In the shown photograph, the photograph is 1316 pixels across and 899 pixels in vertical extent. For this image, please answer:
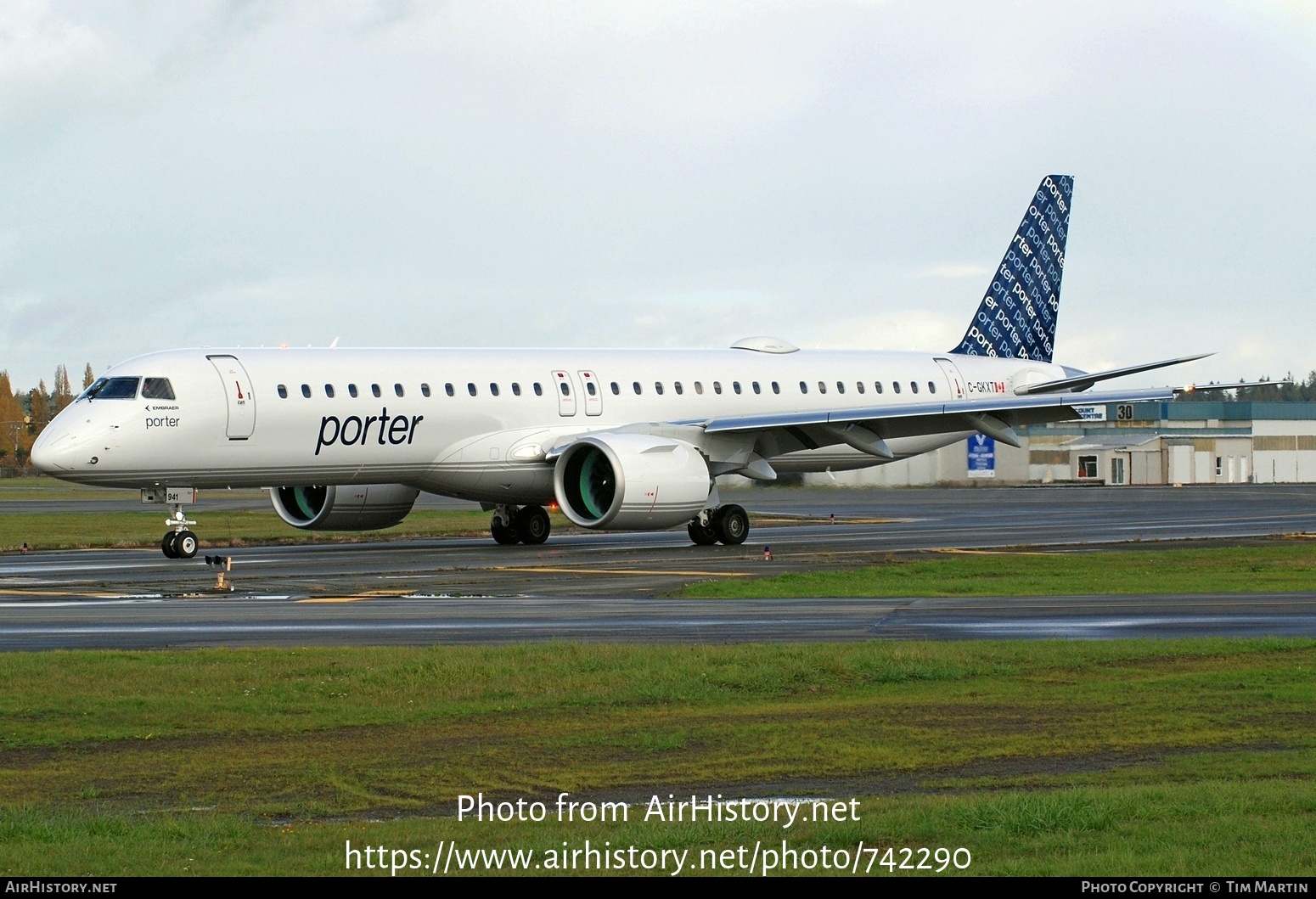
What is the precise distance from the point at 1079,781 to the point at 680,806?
2.46m

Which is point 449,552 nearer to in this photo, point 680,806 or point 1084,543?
point 1084,543

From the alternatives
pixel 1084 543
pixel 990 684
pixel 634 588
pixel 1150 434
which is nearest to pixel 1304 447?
pixel 1150 434

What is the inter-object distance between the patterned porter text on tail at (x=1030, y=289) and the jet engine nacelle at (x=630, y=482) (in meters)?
14.7

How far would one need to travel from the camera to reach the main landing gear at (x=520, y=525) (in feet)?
123

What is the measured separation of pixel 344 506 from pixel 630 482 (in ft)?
23.6

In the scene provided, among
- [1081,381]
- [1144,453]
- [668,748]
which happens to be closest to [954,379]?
[1081,381]

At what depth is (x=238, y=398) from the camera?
3162cm

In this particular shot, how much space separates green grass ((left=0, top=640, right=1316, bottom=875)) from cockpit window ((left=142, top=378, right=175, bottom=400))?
16.1 m

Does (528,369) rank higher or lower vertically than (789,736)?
higher

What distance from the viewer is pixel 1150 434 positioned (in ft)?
338

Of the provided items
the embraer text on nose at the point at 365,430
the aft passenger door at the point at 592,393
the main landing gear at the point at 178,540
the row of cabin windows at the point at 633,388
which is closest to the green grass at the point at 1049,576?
the aft passenger door at the point at 592,393

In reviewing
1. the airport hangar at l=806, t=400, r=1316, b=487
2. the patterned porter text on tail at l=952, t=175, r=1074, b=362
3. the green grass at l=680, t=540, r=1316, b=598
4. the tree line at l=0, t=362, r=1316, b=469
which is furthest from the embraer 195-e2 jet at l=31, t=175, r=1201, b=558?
the tree line at l=0, t=362, r=1316, b=469

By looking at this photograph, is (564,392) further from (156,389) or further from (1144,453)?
(1144,453)

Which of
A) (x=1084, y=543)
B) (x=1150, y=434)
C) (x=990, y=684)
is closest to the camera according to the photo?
(x=990, y=684)
